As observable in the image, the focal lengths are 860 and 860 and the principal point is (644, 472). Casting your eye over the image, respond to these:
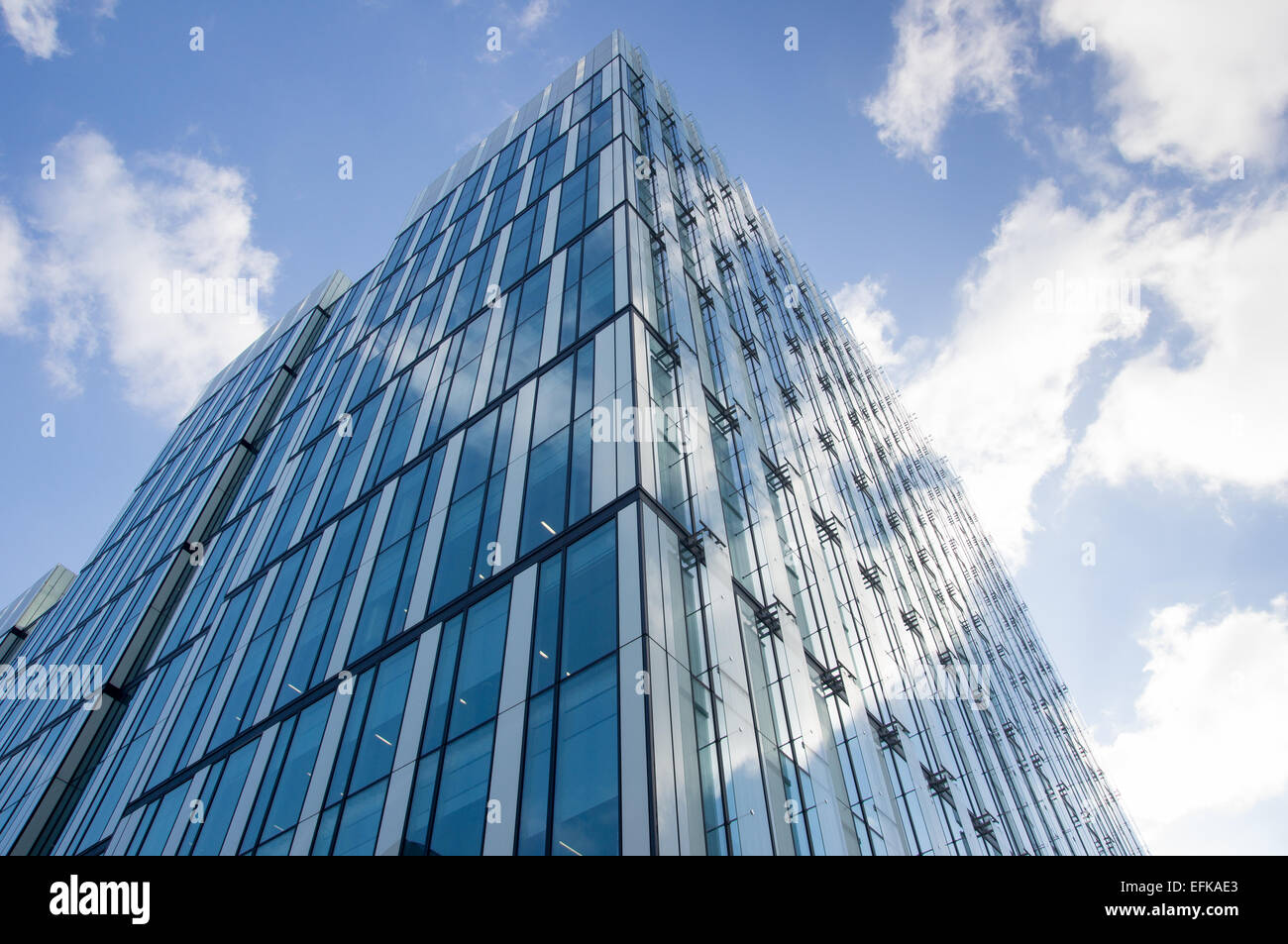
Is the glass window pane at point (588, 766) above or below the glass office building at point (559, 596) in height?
below

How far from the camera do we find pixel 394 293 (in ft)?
139

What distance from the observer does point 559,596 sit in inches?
691

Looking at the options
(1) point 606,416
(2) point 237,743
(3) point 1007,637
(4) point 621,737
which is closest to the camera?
(4) point 621,737

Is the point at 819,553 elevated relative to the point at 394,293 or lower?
lower

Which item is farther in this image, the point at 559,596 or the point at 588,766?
the point at 559,596

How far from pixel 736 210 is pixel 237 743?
3502 centimetres

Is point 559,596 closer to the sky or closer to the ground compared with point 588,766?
closer to the sky

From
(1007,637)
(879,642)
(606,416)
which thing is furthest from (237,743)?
(1007,637)

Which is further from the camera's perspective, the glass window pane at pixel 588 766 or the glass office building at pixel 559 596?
the glass office building at pixel 559 596

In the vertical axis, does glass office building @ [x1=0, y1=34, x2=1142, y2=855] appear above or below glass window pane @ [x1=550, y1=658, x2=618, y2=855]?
above

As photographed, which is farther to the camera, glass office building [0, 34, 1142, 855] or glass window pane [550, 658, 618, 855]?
glass office building [0, 34, 1142, 855]

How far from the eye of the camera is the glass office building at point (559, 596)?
15.5 metres

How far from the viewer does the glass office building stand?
15.5 metres
